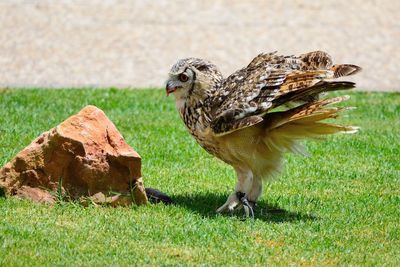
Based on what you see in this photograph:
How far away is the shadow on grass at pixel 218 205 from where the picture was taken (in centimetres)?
820

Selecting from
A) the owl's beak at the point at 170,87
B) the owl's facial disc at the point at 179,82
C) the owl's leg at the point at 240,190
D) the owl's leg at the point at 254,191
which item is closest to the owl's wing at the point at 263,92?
the owl's facial disc at the point at 179,82

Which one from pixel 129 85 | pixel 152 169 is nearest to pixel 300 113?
pixel 152 169

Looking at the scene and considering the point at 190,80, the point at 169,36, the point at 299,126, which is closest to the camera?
the point at 299,126

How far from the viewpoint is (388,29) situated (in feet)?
55.7

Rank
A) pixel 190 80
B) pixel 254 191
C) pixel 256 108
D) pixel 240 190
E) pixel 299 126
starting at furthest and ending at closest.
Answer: pixel 254 191, pixel 240 190, pixel 190 80, pixel 299 126, pixel 256 108

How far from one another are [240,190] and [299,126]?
764 mm

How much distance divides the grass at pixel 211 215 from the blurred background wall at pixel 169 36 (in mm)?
2660

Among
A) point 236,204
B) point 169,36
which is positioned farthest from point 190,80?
point 169,36

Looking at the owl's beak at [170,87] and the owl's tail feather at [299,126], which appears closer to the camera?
the owl's tail feather at [299,126]

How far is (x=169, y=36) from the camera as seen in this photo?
16109 mm

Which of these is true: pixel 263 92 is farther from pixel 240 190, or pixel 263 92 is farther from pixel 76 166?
pixel 76 166

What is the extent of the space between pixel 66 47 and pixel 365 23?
5387 millimetres

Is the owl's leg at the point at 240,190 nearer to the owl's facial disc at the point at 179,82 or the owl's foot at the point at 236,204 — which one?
the owl's foot at the point at 236,204

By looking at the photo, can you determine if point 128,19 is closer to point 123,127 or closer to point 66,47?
point 66,47
